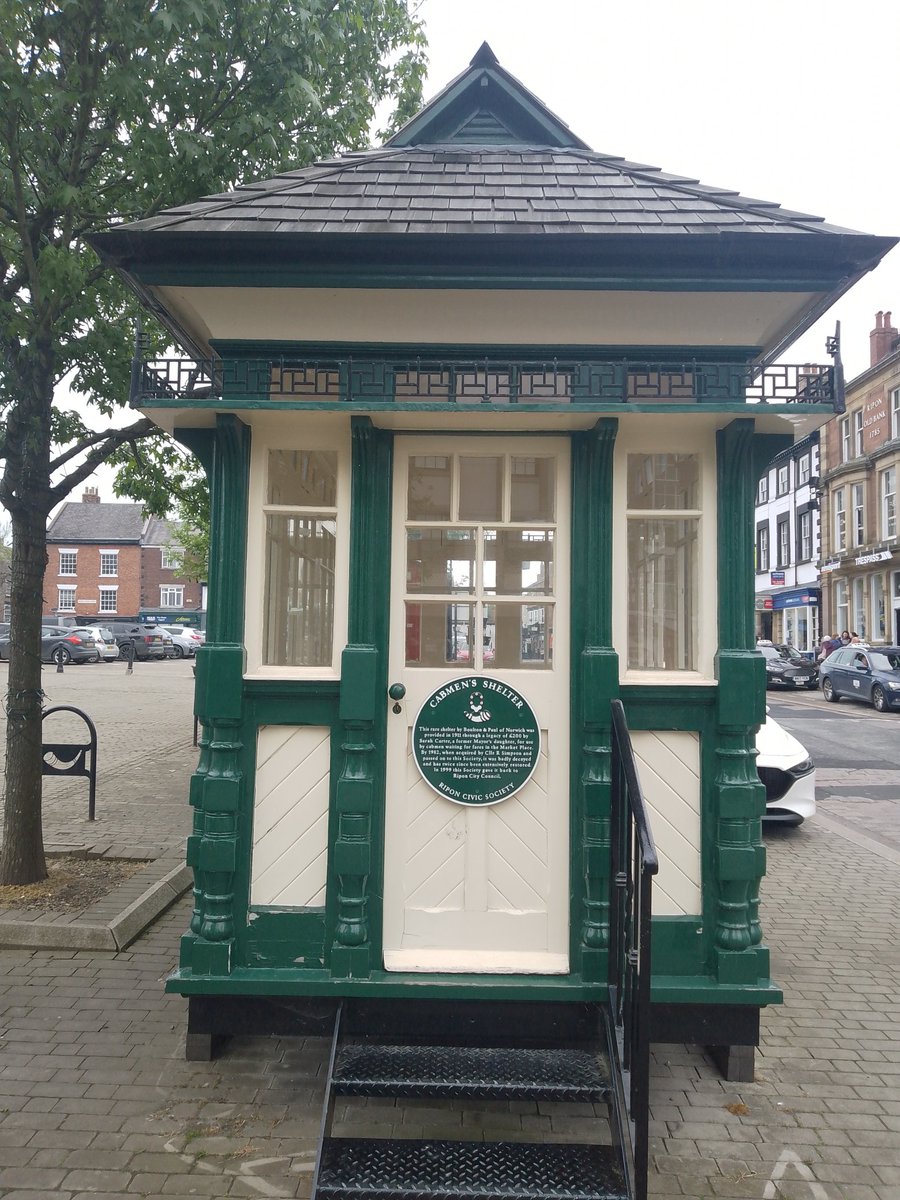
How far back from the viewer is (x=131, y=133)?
526cm

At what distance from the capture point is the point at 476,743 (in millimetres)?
3564

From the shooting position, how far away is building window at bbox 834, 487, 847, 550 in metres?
32.5

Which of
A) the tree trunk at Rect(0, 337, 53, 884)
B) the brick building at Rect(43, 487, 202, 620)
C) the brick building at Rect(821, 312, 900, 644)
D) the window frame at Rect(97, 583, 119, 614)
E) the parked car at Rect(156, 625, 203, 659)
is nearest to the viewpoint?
the tree trunk at Rect(0, 337, 53, 884)

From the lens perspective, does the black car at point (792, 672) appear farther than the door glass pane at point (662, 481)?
Yes

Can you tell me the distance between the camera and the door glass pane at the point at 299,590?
3697 mm

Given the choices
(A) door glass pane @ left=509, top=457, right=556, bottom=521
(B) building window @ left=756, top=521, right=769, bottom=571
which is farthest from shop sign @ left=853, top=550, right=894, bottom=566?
(A) door glass pane @ left=509, top=457, right=556, bottom=521

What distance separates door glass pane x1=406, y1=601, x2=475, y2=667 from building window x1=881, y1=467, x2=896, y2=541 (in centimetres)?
3060

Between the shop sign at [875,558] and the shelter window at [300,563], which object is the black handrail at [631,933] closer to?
the shelter window at [300,563]

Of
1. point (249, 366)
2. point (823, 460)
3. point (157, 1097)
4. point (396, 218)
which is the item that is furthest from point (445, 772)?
point (823, 460)

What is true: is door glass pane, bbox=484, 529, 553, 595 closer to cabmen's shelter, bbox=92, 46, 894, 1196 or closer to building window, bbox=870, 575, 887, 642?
cabmen's shelter, bbox=92, 46, 894, 1196

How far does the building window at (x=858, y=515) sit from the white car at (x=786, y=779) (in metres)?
27.3

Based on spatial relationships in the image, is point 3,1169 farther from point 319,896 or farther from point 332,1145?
point 319,896

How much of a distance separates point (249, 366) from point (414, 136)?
2.06m

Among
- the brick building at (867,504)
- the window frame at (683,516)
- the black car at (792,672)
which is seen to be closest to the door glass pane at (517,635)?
the window frame at (683,516)
